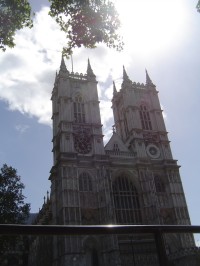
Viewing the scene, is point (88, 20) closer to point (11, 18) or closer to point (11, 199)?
point (11, 18)

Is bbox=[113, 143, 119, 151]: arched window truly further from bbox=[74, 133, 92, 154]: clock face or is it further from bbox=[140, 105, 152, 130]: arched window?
Answer: bbox=[140, 105, 152, 130]: arched window

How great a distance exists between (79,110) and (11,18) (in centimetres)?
3213

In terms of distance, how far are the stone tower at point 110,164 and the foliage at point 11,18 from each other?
77.7 ft

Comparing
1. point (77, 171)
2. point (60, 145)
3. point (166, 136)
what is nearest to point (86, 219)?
point (77, 171)

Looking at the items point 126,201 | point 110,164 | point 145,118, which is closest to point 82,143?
point 110,164

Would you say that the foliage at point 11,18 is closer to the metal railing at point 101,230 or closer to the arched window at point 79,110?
the metal railing at point 101,230

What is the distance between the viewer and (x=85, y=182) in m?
35.5

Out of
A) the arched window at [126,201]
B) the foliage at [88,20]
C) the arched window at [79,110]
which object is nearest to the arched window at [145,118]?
the arched window at [79,110]

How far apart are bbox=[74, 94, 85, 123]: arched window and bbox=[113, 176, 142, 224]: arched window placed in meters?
9.40

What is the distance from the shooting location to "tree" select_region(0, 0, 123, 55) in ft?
29.4

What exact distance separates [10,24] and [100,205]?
2724cm

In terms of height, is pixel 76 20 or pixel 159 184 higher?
pixel 159 184

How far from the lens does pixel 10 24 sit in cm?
949

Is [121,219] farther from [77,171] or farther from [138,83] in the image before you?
[138,83]
